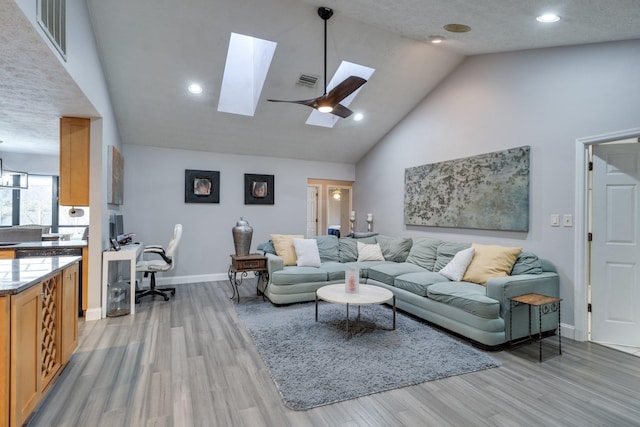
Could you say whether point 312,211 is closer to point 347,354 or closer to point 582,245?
point 347,354

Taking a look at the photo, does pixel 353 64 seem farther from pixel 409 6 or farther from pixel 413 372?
pixel 413 372

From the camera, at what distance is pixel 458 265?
3.76 meters

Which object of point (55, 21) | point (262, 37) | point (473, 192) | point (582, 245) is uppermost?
point (262, 37)

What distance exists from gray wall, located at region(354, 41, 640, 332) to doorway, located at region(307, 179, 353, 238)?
237cm

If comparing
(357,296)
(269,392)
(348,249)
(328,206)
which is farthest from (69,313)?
(328,206)

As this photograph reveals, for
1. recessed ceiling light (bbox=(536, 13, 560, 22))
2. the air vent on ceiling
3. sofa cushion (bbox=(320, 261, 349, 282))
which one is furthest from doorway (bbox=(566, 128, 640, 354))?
the air vent on ceiling

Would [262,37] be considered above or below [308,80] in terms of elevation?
above

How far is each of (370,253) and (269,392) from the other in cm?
314

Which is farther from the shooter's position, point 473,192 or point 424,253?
point 424,253

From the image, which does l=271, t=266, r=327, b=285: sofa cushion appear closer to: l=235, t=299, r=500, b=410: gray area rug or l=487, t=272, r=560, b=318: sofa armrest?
l=235, t=299, r=500, b=410: gray area rug

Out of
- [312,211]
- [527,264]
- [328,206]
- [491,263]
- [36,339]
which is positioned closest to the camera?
[36,339]

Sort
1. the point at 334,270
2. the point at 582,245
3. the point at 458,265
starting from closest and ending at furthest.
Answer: the point at 582,245
the point at 458,265
the point at 334,270

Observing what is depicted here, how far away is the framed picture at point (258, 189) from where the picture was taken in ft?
19.6

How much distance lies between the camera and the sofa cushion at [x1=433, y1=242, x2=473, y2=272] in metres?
4.14
